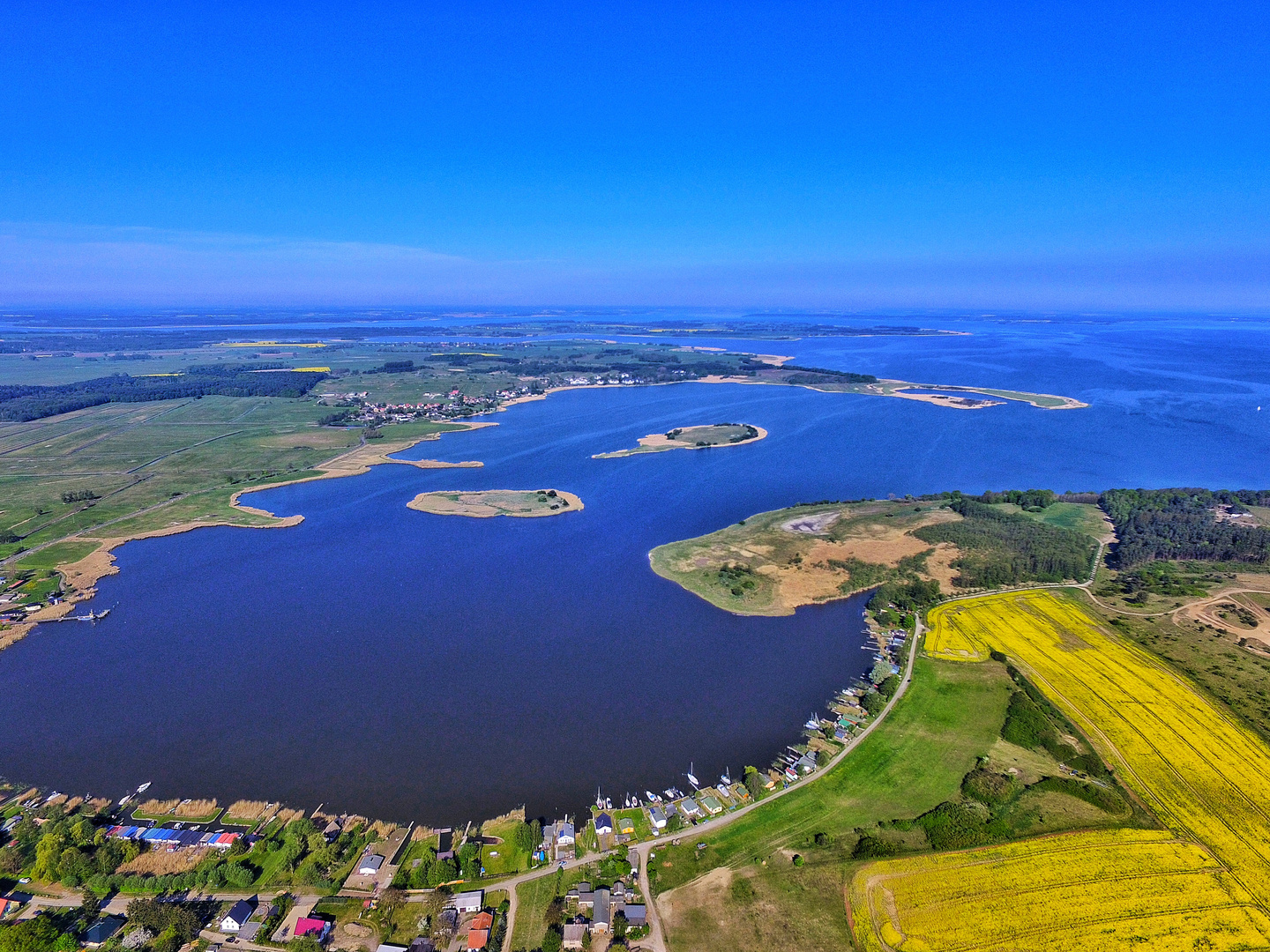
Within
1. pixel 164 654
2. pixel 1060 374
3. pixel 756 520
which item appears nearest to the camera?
Result: pixel 164 654

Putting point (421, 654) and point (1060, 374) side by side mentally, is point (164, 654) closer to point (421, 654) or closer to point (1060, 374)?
point (421, 654)

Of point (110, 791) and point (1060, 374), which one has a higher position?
point (1060, 374)

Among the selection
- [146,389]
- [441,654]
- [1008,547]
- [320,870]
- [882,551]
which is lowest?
[320,870]

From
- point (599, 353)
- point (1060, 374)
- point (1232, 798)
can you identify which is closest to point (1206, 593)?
point (1232, 798)

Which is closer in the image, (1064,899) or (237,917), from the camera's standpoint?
(237,917)

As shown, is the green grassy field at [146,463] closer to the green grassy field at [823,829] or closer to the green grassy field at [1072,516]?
the green grassy field at [823,829]

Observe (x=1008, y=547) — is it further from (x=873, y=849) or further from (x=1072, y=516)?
(x=873, y=849)

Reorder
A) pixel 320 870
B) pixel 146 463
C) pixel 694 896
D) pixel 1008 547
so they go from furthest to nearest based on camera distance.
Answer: pixel 146 463, pixel 1008 547, pixel 320 870, pixel 694 896

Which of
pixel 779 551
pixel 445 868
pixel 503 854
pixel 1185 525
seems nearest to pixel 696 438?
pixel 779 551
